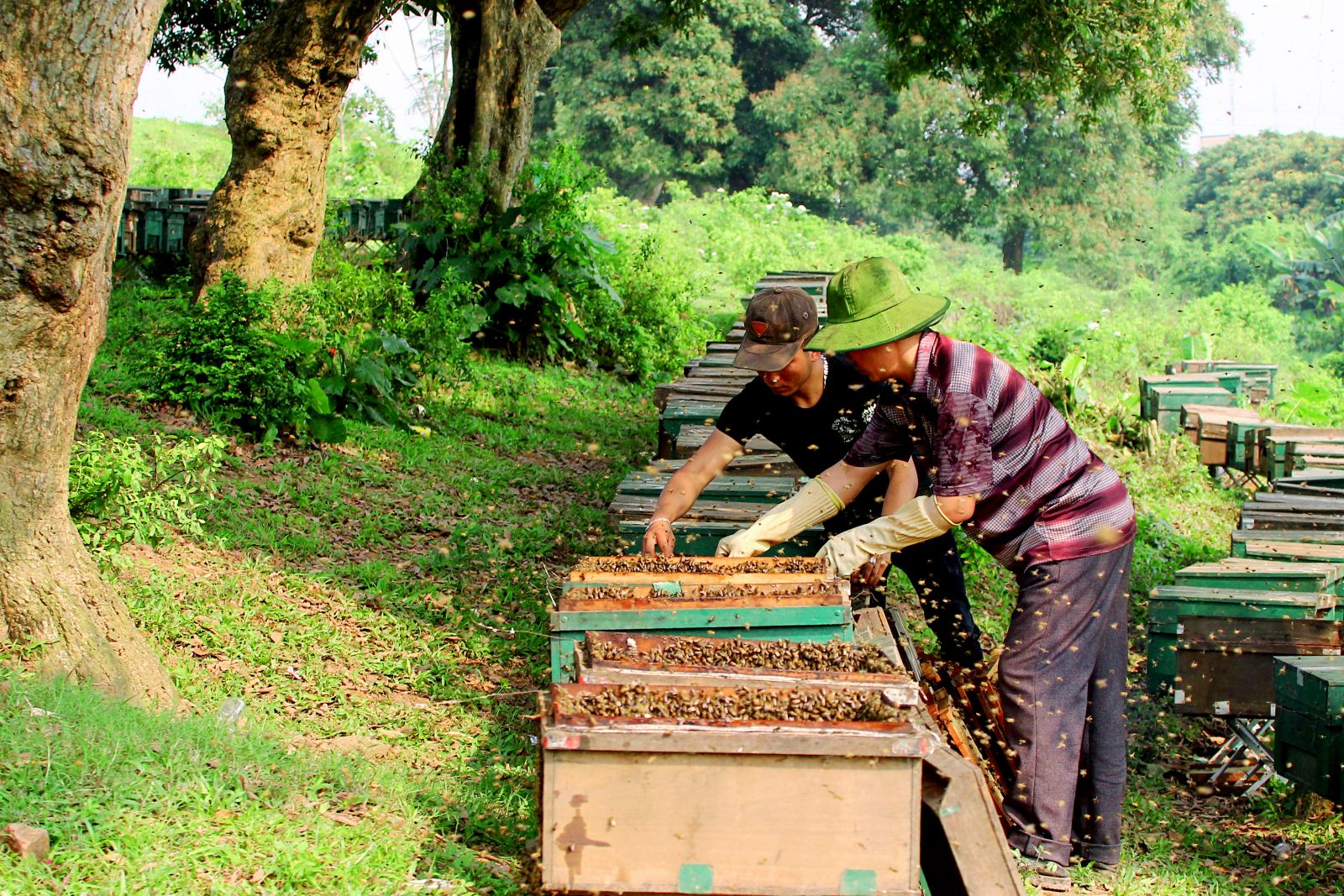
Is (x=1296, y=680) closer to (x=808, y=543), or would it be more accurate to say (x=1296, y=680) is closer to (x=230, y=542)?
(x=808, y=543)

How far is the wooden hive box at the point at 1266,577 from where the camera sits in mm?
6328

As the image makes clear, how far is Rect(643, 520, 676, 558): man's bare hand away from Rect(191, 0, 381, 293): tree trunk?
610 cm

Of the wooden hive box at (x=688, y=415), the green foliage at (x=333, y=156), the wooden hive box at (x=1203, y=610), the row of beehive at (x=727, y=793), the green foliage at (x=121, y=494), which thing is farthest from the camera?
the green foliage at (x=333, y=156)

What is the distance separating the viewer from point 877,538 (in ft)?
14.7

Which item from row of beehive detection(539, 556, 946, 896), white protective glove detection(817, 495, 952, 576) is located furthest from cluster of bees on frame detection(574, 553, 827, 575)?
row of beehive detection(539, 556, 946, 896)

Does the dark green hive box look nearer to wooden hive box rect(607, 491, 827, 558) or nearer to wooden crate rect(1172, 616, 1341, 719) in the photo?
wooden hive box rect(607, 491, 827, 558)

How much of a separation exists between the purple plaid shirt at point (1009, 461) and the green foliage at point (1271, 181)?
35472mm

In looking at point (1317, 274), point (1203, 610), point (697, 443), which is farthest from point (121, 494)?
point (1317, 274)

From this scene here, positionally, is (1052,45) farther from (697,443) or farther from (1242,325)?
(1242,325)

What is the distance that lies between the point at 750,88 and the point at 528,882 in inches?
1598

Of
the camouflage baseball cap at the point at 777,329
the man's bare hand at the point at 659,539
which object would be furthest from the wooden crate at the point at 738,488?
the camouflage baseball cap at the point at 777,329

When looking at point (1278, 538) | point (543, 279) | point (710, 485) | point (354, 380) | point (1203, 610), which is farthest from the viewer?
point (543, 279)

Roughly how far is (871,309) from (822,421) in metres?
1.24

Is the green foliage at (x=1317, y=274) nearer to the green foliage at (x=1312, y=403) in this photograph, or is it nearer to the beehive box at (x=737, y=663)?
the green foliage at (x=1312, y=403)
